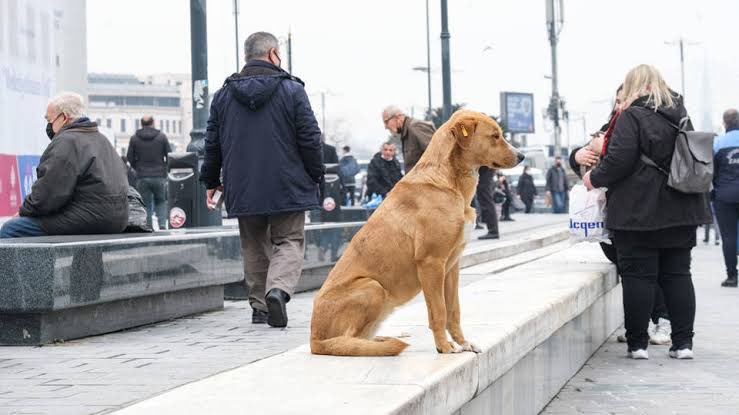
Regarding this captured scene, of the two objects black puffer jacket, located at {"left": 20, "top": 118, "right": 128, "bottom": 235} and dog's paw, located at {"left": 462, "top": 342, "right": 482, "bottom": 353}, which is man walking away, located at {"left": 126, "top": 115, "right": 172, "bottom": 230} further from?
dog's paw, located at {"left": 462, "top": 342, "right": 482, "bottom": 353}

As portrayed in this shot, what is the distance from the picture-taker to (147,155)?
745 inches

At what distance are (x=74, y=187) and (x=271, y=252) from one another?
144 cm

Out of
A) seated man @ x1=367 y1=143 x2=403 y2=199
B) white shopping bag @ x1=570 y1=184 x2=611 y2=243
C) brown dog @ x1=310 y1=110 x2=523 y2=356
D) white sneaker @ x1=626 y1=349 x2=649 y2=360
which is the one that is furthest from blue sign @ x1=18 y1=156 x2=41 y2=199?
brown dog @ x1=310 y1=110 x2=523 y2=356

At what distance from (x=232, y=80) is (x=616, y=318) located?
396 centimetres

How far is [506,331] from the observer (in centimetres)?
530

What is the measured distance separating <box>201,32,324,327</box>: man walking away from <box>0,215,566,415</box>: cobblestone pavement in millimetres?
447

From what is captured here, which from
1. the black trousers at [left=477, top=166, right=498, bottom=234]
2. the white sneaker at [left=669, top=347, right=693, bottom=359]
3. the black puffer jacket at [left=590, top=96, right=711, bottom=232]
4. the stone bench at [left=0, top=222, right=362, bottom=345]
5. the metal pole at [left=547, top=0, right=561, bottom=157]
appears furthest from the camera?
the metal pole at [left=547, top=0, right=561, bottom=157]

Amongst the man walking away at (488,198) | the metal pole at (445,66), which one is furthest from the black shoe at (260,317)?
the metal pole at (445,66)

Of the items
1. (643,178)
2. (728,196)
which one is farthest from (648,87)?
(728,196)

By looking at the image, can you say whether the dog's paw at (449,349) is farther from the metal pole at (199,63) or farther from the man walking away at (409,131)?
the metal pole at (199,63)

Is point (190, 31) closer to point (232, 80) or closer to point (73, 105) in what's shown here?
point (73, 105)

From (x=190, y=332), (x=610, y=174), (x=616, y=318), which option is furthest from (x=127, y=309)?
(x=616, y=318)

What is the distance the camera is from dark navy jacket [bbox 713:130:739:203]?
531 inches

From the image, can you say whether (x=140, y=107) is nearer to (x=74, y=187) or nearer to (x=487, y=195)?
(x=487, y=195)
